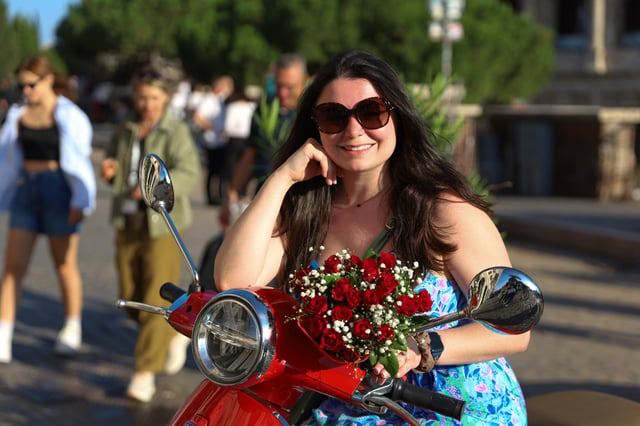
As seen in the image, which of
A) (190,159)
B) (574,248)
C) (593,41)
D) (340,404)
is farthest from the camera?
(593,41)

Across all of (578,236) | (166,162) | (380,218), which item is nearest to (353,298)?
(380,218)

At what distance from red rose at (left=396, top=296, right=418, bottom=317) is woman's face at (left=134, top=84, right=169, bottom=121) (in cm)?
395

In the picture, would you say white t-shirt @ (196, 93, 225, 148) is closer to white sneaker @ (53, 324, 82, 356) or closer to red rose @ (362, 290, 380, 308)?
white sneaker @ (53, 324, 82, 356)

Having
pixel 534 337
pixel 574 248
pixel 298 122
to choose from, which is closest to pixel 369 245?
pixel 298 122

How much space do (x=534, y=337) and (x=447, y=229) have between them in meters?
4.60

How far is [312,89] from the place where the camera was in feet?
8.93

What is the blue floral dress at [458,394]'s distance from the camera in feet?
7.34

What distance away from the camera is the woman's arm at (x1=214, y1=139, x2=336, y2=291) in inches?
99.6

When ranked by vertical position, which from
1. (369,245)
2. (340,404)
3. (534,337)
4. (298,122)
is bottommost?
(534,337)

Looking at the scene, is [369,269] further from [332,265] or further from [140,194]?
[140,194]

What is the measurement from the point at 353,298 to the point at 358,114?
0.68 metres

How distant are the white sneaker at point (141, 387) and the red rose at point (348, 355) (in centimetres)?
350

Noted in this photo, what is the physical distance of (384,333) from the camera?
1.87m

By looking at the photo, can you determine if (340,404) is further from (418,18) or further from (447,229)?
(418,18)
